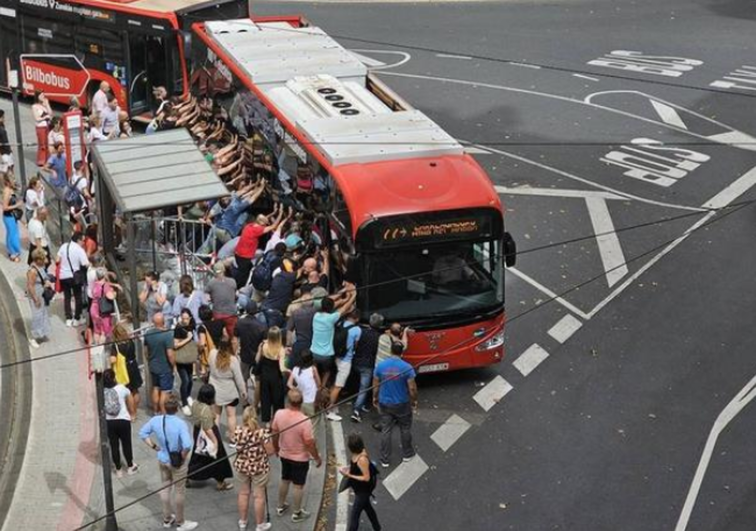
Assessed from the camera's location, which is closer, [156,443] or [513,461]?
[156,443]

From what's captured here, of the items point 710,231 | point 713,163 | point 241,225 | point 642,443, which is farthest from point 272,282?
point 713,163

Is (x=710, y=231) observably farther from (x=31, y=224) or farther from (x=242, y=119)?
(x=31, y=224)

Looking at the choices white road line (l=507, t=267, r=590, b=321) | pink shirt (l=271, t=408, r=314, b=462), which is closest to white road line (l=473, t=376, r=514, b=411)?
white road line (l=507, t=267, r=590, b=321)

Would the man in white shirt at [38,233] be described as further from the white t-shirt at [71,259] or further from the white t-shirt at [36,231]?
the white t-shirt at [71,259]

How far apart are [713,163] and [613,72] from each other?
675 centimetres

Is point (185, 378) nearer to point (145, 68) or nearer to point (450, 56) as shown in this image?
point (145, 68)

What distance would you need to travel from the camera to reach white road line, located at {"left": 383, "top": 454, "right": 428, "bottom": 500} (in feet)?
52.2

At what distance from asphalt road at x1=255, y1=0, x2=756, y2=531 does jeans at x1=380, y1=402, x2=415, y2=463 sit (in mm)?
289

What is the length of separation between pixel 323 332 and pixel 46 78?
15165mm

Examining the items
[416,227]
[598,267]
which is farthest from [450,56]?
[416,227]

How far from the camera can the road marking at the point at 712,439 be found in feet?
50.5

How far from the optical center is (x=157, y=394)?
17.1 m

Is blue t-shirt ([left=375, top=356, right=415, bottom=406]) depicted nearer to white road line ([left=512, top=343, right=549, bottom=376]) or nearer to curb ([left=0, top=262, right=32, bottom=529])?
white road line ([left=512, top=343, right=549, bottom=376])

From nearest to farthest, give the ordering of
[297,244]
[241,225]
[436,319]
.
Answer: [436,319] < [297,244] < [241,225]
